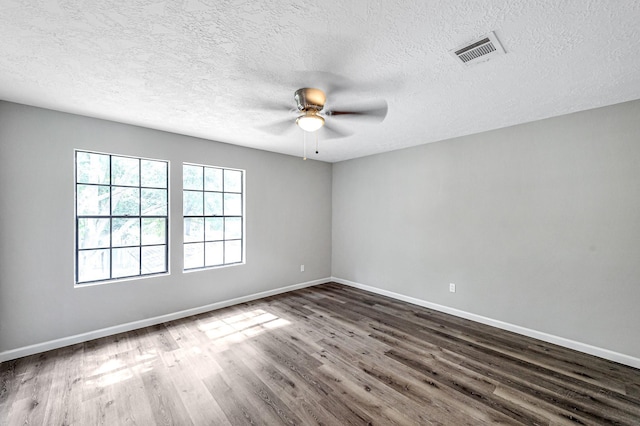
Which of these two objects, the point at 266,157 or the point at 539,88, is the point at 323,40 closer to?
the point at 539,88

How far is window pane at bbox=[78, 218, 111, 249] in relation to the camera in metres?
3.07

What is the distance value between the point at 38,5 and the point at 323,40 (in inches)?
60.9

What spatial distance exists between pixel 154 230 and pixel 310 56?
309 cm

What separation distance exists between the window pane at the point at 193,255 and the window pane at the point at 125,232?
2.08ft

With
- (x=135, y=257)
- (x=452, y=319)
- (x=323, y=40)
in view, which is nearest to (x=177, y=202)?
(x=135, y=257)

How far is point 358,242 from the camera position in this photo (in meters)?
5.20

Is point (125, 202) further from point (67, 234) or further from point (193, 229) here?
point (193, 229)

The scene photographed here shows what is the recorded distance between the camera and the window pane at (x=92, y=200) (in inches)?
121

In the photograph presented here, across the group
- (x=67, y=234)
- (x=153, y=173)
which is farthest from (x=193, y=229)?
(x=67, y=234)

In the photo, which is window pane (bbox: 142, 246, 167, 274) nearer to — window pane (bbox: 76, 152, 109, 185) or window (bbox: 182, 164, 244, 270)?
window (bbox: 182, 164, 244, 270)

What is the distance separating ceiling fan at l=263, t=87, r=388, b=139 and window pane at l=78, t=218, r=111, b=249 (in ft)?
7.55

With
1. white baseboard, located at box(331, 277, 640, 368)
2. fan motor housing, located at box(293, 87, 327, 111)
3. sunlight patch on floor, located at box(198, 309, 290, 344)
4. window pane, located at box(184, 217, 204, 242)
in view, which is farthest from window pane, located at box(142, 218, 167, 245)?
white baseboard, located at box(331, 277, 640, 368)

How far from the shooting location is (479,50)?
5.90 feet

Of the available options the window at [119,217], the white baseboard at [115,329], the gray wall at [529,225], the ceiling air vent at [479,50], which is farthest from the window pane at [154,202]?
the ceiling air vent at [479,50]
